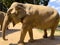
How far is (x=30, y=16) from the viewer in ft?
29.2

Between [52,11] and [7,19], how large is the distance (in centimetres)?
187

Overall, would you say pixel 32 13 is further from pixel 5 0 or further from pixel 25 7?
pixel 5 0

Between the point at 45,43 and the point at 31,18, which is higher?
the point at 31,18

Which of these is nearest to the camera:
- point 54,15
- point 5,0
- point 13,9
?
point 13,9

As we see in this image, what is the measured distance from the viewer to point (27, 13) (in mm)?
8883

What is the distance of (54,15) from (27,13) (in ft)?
4.06

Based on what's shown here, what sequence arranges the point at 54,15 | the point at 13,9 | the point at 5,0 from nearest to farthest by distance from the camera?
the point at 13,9
the point at 54,15
the point at 5,0

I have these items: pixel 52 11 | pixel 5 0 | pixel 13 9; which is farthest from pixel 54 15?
pixel 5 0

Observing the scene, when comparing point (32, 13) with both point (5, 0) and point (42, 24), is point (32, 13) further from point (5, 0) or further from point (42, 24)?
point (5, 0)

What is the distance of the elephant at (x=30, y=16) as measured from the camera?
8.86m

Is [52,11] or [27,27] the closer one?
[27,27]

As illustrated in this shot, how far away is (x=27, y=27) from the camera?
29.2 feet

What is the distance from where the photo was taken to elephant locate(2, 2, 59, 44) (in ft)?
29.1

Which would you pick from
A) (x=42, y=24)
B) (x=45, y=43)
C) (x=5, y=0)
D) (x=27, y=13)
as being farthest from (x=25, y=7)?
(x=5, y=0)
